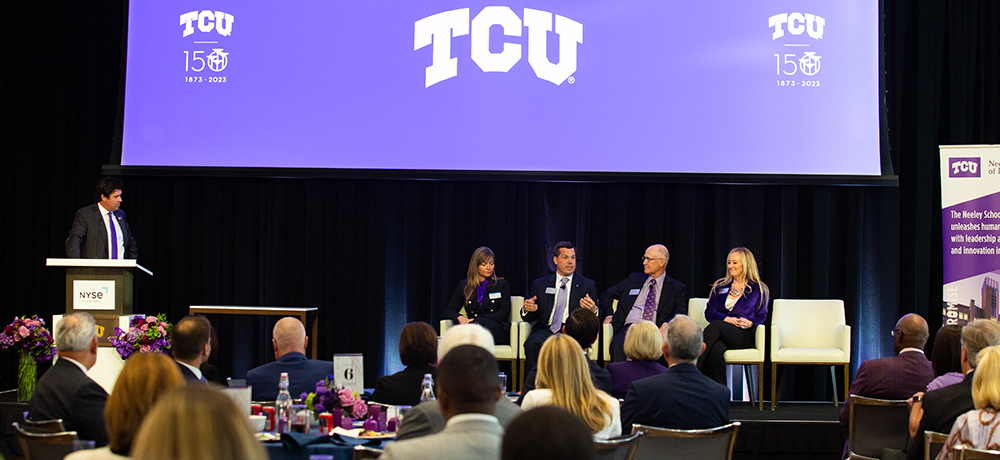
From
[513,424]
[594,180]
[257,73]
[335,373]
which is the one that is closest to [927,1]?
[594,180]

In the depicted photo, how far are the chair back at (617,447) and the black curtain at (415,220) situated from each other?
4.17m

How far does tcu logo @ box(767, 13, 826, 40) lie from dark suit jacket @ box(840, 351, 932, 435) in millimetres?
3268

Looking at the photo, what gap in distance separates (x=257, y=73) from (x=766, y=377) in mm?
4580

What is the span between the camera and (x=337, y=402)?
3096 millimetres

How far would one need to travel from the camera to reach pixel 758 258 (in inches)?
266

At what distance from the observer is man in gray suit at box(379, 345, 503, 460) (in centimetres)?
179

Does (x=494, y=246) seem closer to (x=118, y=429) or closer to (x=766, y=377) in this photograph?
(x=766, y=377)

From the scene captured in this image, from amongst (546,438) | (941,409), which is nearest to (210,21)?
(941,409)

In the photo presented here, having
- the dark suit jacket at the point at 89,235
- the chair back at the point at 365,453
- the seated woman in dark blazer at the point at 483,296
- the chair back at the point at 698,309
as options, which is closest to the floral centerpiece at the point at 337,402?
the chair back at the point at 365,453

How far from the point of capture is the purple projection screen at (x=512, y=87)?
6355mm

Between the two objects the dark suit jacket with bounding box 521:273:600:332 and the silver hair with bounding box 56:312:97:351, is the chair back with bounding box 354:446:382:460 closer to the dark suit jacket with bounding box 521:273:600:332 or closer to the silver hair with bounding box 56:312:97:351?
the silver hair with bounding box 56:312:97:351

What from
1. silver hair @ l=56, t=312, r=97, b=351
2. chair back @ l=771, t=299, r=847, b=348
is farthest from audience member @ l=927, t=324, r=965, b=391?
silver hair @ l=56, t=312, r=97, b=351

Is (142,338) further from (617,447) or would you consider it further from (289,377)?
(617,447)

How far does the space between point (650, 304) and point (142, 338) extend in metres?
3.34
